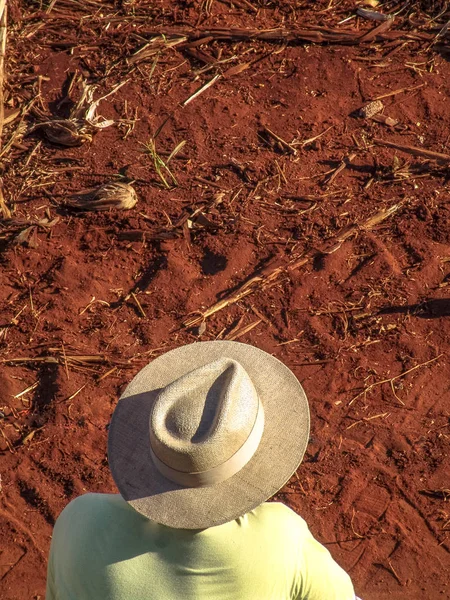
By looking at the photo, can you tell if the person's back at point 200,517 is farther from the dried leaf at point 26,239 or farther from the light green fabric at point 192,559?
the dried leaf at point 26,239

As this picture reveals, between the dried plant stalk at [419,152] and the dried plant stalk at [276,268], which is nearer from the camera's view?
the dried plant stalk at [276,268]

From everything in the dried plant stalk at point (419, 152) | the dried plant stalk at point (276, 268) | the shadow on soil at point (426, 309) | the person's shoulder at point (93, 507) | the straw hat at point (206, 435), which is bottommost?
the shadow on soil at point (426, 309)

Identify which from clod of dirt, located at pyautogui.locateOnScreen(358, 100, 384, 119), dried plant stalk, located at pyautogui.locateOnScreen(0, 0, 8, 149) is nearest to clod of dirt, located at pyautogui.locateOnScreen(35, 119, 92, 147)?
dried plant stalk, located at pyautogui.locateOnScreen(0, 0, 8, 149)

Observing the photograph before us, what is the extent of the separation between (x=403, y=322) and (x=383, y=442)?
0.77 meters

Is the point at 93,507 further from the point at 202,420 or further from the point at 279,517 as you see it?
the point at 279,517

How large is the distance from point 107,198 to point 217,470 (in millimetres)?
3330

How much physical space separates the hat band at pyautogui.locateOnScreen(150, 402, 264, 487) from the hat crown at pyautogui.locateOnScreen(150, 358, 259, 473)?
0.06 ft

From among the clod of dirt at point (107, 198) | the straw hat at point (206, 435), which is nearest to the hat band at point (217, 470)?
the straw hat at point (206, 435)

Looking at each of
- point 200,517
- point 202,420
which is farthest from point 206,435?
point 200,517

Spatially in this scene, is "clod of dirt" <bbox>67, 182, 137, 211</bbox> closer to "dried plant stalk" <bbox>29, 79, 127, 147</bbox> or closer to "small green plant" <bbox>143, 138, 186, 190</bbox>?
"small green plant" <bbox>143, 138, 186, 190</bbox>

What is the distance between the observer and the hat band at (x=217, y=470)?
219 cm

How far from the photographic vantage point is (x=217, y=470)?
2.19 m

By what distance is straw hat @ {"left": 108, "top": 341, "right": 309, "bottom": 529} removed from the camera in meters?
2.14

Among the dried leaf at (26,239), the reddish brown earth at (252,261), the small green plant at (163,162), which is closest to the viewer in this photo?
the reddish brown earth at (252,261)
